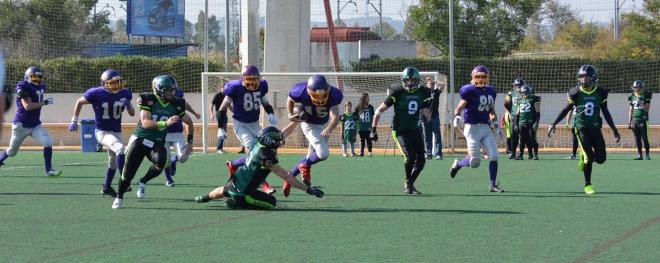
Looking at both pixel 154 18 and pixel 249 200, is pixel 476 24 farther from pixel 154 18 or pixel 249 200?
pixel 154 18

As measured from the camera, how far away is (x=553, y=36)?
4041cm

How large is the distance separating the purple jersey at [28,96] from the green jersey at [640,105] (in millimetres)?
13603

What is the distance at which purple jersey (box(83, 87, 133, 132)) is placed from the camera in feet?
43.2

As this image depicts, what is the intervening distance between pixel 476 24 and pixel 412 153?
Answer: 19.5m

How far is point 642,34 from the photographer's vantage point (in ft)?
121

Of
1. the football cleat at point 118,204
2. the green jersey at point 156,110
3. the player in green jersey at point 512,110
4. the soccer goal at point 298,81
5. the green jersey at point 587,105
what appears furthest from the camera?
the soccer goal at point 298,81

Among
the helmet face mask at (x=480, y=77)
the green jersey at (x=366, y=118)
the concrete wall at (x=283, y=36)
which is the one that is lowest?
the green jersey at (x=366, y=118)

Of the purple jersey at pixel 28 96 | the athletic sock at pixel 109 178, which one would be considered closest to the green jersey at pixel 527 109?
the purple jersey at pixel 28 96

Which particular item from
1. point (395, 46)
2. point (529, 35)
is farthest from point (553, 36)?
point (395, 46)

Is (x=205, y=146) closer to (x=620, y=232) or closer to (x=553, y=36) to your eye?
(x=620, y=232)

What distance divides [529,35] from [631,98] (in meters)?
15.8

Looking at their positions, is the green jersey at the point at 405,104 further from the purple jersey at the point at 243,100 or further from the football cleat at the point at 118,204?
the football cleat at the point at 118,204

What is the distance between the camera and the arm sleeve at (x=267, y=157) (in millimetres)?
10984

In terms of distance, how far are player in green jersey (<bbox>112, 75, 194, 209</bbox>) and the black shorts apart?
1.06m
